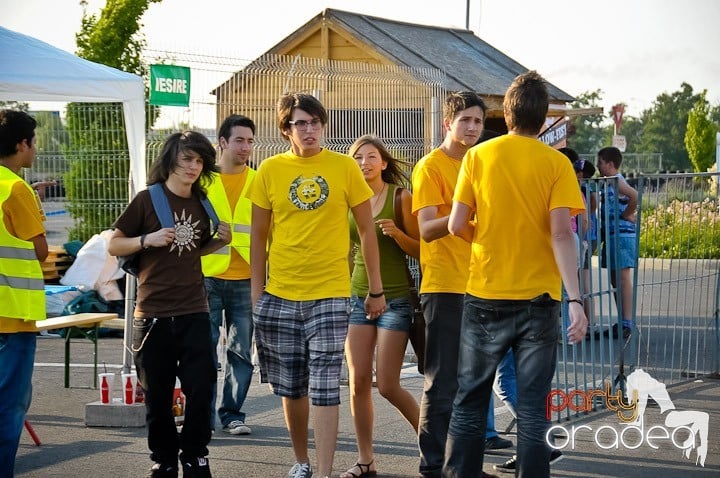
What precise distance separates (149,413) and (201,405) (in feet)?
1.00

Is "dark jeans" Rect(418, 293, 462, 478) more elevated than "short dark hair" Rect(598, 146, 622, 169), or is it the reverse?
"short dark hair" Rect(598, 146, 622, 169)

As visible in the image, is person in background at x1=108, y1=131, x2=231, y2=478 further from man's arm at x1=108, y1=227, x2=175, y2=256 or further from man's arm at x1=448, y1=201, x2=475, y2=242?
man's arm at x1=448, y1=201, x2=475, y2=242

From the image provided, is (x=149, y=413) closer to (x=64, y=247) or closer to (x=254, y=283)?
(x=254, y=283)

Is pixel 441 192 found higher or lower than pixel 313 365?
higher

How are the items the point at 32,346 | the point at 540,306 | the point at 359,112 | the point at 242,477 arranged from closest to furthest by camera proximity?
the point at 540,306 → the point at 32,346 → the point at 242,477 → the point at 359,112

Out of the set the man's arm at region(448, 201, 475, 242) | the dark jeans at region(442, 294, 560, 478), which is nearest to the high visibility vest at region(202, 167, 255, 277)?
the man's arm at region(448, 201, 475, 242)

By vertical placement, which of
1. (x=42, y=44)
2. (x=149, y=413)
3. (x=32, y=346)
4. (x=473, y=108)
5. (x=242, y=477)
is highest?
(x=42, y=44)

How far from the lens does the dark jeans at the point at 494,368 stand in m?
5.24

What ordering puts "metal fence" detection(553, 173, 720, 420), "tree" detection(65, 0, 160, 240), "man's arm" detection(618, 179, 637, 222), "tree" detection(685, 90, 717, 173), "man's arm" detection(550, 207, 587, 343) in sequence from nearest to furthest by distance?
"man's arm" detection(550, 207, 587, 343) → "metal fence" detection(553, 173, 720, 420) → "man's arm" detection(618, 179, 637, 222) → "tree" detection(65, 0, 160, 240) → "tree" detection(685, 90, 717, 173)

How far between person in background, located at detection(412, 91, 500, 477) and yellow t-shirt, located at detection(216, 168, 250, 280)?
6.21 ft

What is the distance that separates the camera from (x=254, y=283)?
20.3ft

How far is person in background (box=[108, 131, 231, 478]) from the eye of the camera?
6160 millimetres

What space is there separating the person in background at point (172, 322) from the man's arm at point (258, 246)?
0.34 m

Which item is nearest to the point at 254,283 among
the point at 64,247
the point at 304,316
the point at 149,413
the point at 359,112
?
the point at 304,316
